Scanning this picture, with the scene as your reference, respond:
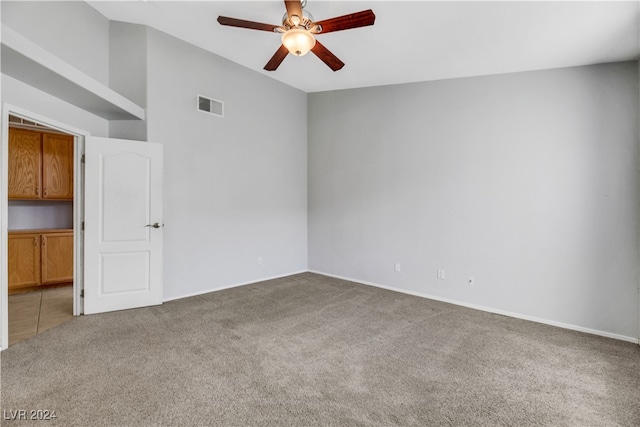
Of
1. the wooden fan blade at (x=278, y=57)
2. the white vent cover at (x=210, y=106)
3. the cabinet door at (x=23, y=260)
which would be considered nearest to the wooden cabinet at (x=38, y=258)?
the cabinet door at (x=23, y=260)

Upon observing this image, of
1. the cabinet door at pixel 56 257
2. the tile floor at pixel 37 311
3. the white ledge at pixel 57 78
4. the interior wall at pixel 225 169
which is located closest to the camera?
the white ledge at pixel 57 78

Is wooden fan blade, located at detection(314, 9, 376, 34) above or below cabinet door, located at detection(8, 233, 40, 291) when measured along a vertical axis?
above

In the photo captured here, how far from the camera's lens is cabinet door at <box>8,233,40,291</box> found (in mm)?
4258

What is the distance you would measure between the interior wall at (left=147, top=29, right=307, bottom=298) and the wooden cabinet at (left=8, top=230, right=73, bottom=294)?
2.12 meters

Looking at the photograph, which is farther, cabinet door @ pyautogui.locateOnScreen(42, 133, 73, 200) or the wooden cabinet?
cabinet door @ pyautogui.locateOnScreen(42, 133, 73, 200)

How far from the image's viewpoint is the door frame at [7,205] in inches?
97.0

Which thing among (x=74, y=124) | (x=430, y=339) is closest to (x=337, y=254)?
(x=430, y=339)

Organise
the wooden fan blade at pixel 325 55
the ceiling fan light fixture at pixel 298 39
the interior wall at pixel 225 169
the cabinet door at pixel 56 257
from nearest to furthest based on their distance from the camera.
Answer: the ceiling fan light fixture at pixel 298 39, the wooden fan blade at pixel 325 55, the interior wall at pixel 225 169, the cabinet door at pixel 56 257

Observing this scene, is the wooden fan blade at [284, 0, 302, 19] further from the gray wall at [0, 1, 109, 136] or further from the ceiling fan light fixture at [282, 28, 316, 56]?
the gray wall at [0, 1, 109, 136]

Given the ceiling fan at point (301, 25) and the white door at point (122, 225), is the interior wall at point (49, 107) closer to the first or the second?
the white door at point (122, 225)

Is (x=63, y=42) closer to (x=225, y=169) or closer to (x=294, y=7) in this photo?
(x=225, y=169)

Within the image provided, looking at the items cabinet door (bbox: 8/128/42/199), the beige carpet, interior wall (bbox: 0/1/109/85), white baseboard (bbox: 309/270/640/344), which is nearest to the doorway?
cabinet door (bbox: 8/128/42/199)

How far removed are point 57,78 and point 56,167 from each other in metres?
2.86

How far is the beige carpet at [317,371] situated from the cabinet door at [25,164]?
98.8 inches
